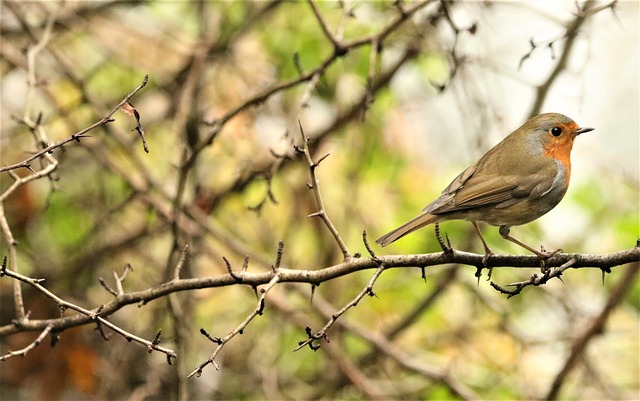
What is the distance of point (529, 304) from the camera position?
6.09 metres

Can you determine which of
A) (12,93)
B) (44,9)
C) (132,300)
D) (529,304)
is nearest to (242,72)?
(44,9)

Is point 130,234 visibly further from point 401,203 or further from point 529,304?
point 529,304

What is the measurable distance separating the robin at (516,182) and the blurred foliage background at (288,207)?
70 centimetres

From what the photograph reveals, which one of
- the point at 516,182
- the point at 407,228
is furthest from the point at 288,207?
the point at 407,228

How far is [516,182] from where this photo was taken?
11.8ft

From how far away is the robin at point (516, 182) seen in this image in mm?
3463

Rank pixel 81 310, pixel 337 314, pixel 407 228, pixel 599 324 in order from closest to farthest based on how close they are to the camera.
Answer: pixel 337 314, pixel 81 310, pixel 407 228, pixel 599 324

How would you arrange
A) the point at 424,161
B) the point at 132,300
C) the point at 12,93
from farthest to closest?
the point at 424,161
the point at 12,93
the point at 132,300

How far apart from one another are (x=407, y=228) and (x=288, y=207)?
3148 mm

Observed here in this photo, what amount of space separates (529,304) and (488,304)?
0.61 meters

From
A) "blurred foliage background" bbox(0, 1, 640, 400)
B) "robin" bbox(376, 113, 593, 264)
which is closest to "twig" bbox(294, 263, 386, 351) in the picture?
"robin" bbox(376, 113, 593, 264)

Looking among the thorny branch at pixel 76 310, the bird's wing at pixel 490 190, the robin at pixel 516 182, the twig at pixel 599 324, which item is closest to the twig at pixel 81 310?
the thorny branch at pixel 76 310

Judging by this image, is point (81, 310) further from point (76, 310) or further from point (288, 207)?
point (288, 207)

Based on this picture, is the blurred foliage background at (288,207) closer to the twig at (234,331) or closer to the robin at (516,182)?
the robin at (516,182)
